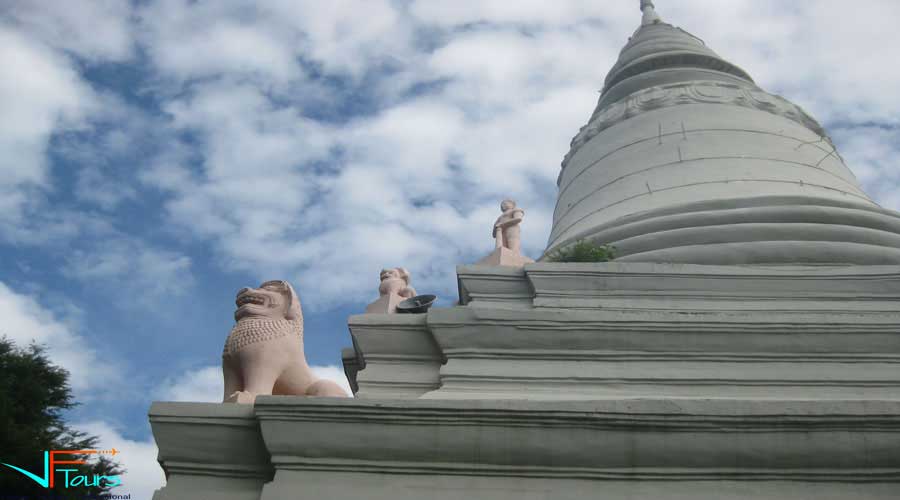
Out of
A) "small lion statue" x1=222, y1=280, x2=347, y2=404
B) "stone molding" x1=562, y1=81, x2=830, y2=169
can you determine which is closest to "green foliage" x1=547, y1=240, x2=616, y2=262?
"small lion statue" x1=222, y1=280, x2=347, y2=404

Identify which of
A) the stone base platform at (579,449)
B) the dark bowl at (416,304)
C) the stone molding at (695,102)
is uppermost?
the stone molding at (695,102)

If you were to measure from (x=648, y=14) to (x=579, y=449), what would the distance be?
17546 mm

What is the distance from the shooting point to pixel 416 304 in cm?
769

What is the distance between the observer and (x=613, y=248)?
9352mm

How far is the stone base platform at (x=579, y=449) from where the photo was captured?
5.41 meters

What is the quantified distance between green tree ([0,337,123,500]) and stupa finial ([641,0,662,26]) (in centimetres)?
1408

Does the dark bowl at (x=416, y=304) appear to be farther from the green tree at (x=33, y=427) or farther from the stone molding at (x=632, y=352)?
the green tree at (x=33, y=427)

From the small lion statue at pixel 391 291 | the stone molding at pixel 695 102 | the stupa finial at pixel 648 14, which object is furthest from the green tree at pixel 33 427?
the stupa finial at pixel 648 14

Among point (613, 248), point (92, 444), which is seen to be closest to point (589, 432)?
point (613, 248)

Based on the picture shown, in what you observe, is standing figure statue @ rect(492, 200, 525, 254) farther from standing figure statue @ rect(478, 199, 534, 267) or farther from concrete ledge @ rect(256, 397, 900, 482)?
concrete ledge @ rect(256, 397, 900, 482)

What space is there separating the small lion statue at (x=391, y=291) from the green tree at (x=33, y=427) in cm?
432

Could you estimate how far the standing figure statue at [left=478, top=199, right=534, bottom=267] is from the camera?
8.80 meters

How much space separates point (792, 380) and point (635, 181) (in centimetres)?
527

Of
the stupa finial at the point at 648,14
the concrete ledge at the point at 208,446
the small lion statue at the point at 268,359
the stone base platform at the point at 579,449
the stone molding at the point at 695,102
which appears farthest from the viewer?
the stupa finial at the point at 648,14
